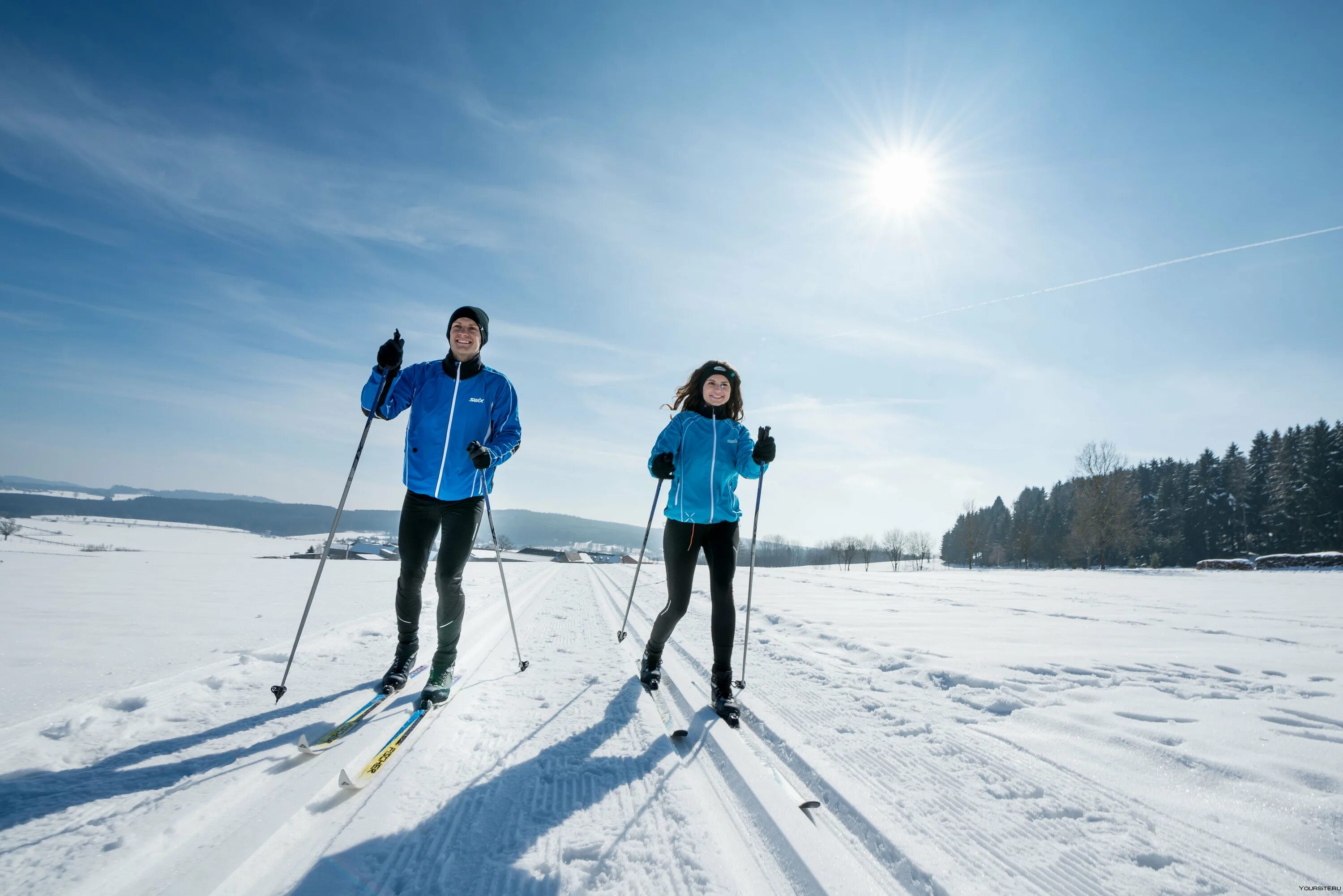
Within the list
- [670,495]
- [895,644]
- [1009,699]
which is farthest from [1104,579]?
[670,495]

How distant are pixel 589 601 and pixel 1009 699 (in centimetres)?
647

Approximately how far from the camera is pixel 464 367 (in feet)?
11.0

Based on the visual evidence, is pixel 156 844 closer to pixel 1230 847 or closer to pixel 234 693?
pixel 234 693

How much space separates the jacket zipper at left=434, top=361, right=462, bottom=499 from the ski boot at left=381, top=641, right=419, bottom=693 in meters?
1.00

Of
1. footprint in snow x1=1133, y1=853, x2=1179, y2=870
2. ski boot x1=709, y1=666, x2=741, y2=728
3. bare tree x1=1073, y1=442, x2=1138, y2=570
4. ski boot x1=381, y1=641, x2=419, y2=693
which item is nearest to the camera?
footprint in snow x1=1133, y1=853, x2=1179, y2=870

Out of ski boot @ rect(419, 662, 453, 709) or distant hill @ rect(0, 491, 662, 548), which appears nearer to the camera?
ski boot @ rect(419, 662, 453, 709)

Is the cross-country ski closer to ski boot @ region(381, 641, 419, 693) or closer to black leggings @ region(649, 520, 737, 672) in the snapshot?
ski boot @ region(381, 641, 419, 693)

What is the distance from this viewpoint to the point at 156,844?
56.9 inches

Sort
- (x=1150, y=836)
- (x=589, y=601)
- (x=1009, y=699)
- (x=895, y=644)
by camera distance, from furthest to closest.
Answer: (x=589, y=601), (x=895, y=644), (x=1009, y=699), (x=1150, y=836)

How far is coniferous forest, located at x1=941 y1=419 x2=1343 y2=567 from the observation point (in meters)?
37.8

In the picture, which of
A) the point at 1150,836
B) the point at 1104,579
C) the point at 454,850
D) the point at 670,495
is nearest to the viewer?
the point at 454,850

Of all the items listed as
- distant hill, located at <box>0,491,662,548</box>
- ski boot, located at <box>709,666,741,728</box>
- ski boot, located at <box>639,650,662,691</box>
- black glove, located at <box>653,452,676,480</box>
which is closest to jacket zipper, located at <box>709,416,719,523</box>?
black glove, located at <box>653,452,676,480</box>

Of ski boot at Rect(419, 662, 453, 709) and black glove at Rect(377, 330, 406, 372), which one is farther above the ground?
black glove at Rect(377, 330, 406, 372)

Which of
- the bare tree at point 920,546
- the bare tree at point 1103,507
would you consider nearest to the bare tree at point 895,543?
the bare tree at point 920,546
